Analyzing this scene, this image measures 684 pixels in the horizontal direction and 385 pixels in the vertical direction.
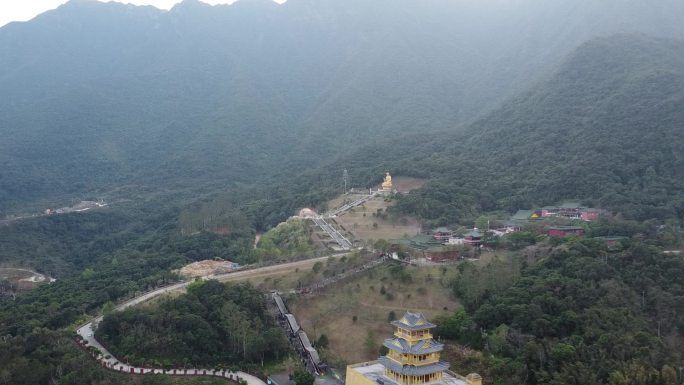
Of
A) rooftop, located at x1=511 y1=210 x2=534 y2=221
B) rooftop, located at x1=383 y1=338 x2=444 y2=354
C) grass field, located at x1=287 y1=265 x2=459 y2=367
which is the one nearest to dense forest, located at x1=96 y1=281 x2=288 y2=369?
grass field, located at x1=287 y1=265 x2=459 y2=367

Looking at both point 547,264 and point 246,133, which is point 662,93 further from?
point 246,133

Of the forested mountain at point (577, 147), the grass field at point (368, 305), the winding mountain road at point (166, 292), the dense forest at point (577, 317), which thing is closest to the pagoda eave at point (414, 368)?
the dense forest at point (577, 317)

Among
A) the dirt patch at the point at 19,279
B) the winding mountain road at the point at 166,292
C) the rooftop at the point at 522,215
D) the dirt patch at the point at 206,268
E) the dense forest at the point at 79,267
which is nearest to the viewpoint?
the dense forest at the point at 79,267

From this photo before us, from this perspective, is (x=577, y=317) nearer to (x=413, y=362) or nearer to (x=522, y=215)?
(x=413, y=362)

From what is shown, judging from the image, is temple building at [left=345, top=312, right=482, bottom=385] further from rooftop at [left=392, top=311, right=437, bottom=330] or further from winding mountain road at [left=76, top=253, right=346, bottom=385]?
winding mountain road at [left=76, top=253, right=346, bottom=385]

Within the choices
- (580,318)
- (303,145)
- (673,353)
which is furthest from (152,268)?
(303,145)

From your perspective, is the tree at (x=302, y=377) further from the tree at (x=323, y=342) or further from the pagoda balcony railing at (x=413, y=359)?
the pagoda balcony railing at (x=413, y=359)

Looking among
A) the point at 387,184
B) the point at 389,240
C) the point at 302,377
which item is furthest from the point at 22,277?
the point at 302,377
